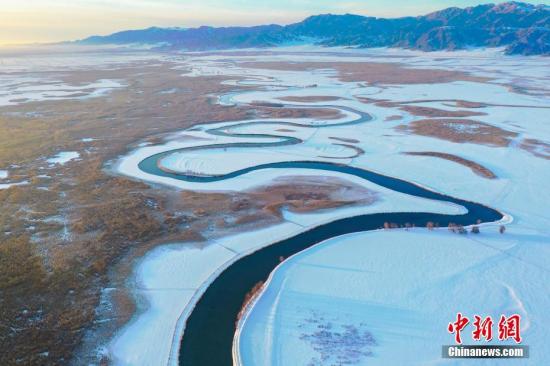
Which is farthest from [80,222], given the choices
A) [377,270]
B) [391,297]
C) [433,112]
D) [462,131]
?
[433,112]

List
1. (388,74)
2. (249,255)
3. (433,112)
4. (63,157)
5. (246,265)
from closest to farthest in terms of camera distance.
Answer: (246,265)
(249,255)
(63,157)
(433,112)
(388,74)

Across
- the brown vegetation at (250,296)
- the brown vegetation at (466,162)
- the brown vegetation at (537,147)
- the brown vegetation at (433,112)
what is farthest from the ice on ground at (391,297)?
the brown vegetation at (433,112)

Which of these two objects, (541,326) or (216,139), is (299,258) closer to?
(541,326)

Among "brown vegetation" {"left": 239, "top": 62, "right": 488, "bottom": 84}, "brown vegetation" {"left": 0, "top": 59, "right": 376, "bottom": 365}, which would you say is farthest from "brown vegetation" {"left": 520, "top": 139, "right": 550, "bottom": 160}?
"brown vegetation" {"left": 239, "top": 62, "right": 488, "bottom": 84}

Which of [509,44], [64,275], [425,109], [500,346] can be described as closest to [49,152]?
[64,275]

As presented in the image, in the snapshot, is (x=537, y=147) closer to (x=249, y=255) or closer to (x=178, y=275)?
(x=249, y=255)

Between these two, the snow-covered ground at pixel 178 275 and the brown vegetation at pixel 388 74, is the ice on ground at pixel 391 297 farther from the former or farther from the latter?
the brown vegetation at pixel 388 74
